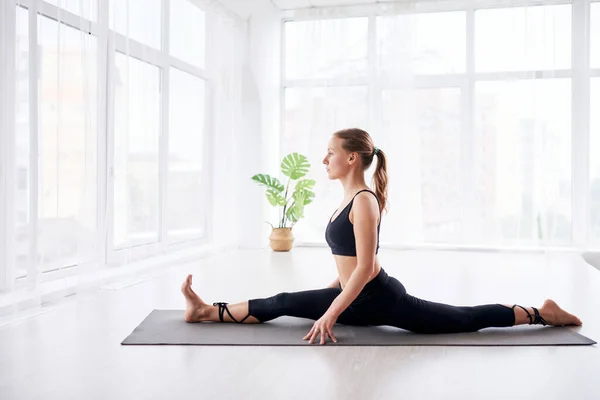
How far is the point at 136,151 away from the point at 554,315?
3216 mm

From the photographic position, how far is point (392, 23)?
6.92 metres

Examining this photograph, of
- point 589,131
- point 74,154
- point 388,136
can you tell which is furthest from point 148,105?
point 589,131

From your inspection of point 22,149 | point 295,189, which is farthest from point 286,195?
point 22,149

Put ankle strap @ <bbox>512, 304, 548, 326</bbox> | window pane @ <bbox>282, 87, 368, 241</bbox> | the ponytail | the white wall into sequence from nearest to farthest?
the ponytail < ankle strap @ <bbox>512, 304, 548, 326</bbox> < the white wall < window pane @ <bbox>282, 87, 368, 241</bbox>

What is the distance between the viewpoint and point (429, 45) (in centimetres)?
694

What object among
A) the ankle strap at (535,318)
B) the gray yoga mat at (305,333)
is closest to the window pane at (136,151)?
the gray yoga mat at (305,333)

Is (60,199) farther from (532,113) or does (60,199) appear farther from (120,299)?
(532,113)

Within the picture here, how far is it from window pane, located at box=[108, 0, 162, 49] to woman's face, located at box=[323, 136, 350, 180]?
7.85 ft

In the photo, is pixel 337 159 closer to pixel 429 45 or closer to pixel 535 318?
pixel 535 318

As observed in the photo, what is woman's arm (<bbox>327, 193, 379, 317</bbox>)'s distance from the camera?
2398mm

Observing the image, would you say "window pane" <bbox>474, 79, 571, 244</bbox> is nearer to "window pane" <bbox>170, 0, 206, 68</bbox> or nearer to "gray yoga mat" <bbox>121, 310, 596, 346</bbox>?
"window pane" <bbox>170, 0, 206, 68</bbox>

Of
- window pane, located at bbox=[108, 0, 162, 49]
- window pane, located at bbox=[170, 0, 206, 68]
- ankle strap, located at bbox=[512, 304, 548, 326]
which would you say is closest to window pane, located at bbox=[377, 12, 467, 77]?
window pane, located at bbox=[170, 0, 206, 68]

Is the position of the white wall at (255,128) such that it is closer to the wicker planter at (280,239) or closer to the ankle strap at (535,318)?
the wicker planter at (280,239)

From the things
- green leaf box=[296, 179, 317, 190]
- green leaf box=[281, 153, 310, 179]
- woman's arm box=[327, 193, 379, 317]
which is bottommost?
woman's arm box=[327, 193, 379, 317]
